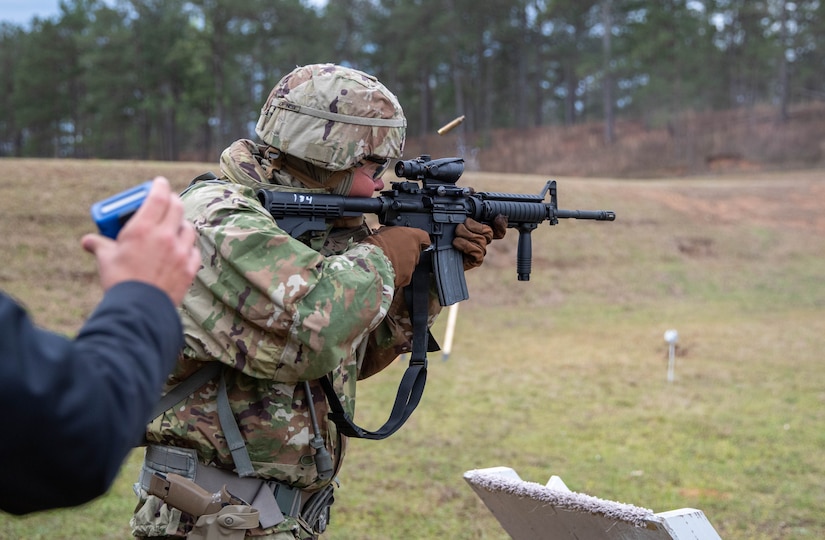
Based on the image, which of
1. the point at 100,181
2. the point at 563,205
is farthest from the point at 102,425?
the point at 563,205

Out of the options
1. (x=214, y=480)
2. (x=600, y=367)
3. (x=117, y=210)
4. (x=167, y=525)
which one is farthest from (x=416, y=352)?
(x=600, y=367)

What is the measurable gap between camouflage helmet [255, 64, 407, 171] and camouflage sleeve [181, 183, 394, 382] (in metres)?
0.35

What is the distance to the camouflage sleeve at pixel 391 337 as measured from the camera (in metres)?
3.05

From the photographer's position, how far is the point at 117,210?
134 centimetres

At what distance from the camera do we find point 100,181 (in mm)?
15953

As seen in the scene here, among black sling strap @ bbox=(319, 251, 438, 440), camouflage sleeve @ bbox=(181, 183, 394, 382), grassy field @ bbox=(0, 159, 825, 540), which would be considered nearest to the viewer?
camouflage sleeve @ bbox=(181, 183, 394, 382)

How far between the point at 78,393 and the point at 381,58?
4506cm

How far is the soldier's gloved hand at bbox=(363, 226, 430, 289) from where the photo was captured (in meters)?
2.67

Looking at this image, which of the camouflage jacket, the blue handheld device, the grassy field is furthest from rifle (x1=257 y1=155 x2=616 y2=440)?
the grassy field

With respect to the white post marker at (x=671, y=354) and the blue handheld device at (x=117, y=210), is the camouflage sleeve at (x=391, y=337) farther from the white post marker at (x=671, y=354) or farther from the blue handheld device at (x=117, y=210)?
the white post marker at (x=671, y=354)

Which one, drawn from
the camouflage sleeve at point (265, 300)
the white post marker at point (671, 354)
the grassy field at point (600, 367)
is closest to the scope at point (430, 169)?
the camouflage sleeve at point (265, 300)

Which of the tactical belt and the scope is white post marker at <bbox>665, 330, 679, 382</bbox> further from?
the tactical belt

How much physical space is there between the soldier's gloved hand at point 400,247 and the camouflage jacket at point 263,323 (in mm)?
92

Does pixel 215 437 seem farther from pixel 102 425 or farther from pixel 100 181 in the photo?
pixel 100 181
